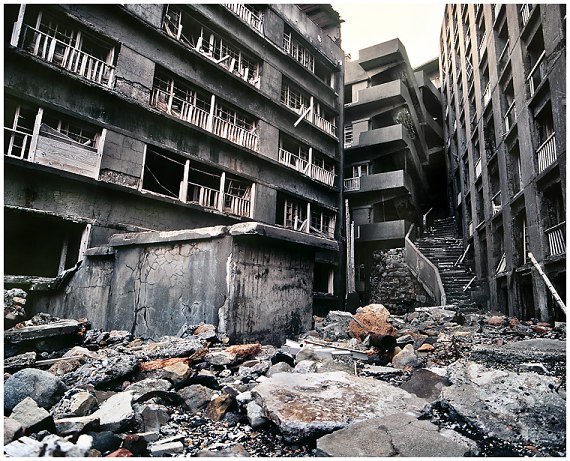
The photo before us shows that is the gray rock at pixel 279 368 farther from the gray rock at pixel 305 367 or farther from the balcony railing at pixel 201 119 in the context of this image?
the balcony railing at pixel 201 119

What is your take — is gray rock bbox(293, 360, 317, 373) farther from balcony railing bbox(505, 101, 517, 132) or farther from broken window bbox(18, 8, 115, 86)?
balcony railing bbox(505, 101, 517, 132)

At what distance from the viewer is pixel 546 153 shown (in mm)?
9586

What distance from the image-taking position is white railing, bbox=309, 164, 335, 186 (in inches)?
643

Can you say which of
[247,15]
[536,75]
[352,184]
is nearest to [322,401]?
[536,75]

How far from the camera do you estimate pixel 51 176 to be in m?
8.48

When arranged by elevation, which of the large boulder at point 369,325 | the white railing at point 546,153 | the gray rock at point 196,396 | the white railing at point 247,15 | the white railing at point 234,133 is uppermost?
the white railing at point 247,15

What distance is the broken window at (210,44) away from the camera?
12.0m

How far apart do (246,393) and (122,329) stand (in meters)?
4.32

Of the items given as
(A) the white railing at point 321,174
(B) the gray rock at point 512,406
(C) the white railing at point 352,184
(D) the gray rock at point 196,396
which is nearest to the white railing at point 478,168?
(C) the white railing at point 352,184

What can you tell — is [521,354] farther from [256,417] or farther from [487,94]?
[487,94]

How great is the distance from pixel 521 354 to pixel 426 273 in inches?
394

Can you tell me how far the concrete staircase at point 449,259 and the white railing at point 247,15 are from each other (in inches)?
516

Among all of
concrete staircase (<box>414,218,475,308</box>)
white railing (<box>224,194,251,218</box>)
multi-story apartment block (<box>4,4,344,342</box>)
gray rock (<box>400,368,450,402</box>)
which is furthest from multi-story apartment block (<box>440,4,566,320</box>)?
white railing (<box>224,194,251,218</box>)

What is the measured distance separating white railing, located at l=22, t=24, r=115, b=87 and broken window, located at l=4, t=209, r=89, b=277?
3960 mm
